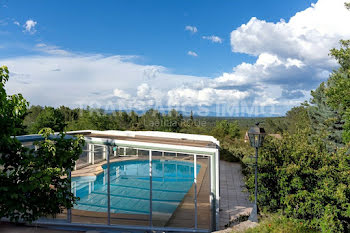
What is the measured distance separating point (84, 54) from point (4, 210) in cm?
1610

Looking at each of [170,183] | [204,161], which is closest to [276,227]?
[204,161]

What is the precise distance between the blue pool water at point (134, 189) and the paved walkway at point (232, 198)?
1684 mm

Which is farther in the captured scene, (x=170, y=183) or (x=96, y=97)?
(x=96, y=97)

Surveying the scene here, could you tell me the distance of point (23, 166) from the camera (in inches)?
160

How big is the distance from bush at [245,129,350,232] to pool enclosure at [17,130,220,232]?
1558 mm

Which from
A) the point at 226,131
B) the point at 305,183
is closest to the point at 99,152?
the point at 305,183

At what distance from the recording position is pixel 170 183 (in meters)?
8.93

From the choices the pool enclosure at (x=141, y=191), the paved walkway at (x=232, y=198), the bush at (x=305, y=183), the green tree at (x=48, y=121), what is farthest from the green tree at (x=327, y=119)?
the green tree at (x=48, y=121)

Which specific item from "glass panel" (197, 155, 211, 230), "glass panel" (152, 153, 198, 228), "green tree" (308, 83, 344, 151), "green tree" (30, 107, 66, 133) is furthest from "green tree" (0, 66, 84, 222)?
"green tree" (30, 107, 66, 133)

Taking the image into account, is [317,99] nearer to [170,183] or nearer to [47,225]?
[170,183]

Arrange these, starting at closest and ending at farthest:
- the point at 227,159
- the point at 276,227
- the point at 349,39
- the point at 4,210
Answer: the point at 4,210, the point at 276,227, the point at 349,39, the point at 227,159

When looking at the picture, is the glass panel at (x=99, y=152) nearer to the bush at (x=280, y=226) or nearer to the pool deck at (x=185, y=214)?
the pool deck at (x=185, y=214)

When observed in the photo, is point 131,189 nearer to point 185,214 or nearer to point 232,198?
point 185,214

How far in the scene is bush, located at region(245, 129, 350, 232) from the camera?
5.72 meters
